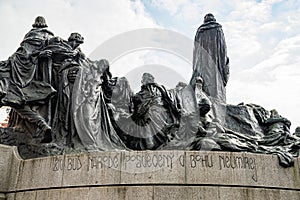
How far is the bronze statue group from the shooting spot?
363 inches

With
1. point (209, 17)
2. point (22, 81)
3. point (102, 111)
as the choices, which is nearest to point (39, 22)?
point (22, 81)

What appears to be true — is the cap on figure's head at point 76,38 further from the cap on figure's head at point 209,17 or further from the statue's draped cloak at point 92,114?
the cap on figure's head at point 209,17

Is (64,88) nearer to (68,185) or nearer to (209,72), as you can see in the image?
(68,185)

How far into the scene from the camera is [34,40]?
10.7 meters

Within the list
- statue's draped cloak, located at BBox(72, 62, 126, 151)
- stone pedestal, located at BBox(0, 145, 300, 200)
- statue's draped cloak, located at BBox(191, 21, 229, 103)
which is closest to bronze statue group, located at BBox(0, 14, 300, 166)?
statue's draped cloak, located at BBox(72, 62, 126, 151)

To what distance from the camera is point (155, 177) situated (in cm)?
746

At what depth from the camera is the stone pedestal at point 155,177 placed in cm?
736

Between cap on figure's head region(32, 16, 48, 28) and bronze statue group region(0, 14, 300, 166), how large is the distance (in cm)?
3

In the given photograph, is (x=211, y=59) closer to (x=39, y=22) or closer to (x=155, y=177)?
(x=39, y=22)

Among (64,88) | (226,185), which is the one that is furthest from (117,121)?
(226,185)

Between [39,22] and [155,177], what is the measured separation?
6654mm

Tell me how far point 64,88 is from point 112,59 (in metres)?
1.53

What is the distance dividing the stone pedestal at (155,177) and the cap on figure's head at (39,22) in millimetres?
4869

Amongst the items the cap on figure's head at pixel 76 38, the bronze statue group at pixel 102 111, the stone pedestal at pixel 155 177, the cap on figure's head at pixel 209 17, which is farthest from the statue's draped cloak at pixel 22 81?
the cap on figure's head at pixel 209 17
